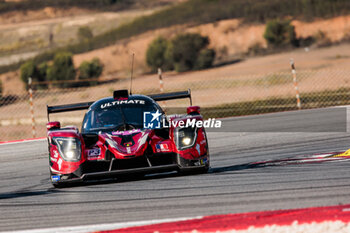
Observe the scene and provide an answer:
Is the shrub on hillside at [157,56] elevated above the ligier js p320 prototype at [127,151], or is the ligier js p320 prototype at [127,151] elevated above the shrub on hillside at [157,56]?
the ligier js p320 prototype at [127,151]

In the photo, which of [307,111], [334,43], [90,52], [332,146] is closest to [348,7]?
[334,43]

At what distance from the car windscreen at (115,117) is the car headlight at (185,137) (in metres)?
0.97

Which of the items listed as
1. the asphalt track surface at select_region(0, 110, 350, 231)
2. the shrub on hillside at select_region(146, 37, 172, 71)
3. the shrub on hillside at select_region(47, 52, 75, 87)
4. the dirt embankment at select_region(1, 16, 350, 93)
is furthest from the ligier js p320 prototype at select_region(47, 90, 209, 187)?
the shrub on hillside at select_region(146, 37, 172, 71)

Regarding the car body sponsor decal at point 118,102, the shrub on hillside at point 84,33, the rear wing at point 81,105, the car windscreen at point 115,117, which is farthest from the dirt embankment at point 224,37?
the car windscreen at point 115,117

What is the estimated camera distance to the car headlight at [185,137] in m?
8.24

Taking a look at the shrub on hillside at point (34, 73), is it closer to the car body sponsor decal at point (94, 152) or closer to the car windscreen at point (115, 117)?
the car windscreen at point (115, 117)

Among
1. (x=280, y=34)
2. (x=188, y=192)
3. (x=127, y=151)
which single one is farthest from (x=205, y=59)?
(x=188, y=192)

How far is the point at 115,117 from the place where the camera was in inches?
367

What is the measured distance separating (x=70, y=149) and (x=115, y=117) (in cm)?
129

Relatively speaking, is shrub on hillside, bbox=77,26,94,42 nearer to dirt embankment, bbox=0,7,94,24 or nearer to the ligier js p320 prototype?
dirt embankment, bbox=0,7,94,24

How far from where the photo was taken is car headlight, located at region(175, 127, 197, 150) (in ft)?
27.0

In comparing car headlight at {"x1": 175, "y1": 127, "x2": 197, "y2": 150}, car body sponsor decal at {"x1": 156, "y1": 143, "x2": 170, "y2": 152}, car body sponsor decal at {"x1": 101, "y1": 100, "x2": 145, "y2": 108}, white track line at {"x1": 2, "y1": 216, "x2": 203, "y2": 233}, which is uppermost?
car body sponsor decal at {"x1": 101, "y1": 100, "x2": 145, "y2": 108}

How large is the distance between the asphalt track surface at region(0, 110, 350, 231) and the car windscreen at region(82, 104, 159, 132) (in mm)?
906

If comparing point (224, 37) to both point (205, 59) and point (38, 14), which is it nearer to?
point (205, 59)
